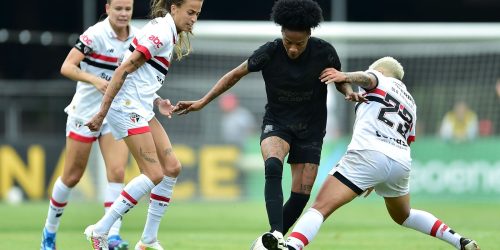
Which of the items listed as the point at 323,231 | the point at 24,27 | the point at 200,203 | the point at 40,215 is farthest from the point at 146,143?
the point at 24,27

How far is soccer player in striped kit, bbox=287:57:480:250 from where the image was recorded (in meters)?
9.42

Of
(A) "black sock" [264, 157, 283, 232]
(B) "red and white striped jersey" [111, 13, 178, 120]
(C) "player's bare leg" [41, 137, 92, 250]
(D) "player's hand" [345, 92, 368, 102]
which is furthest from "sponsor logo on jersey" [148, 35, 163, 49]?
(C) "player's bare leg" [41, 137, 92, 250]

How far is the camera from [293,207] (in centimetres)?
1020

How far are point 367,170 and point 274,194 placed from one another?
821 mm

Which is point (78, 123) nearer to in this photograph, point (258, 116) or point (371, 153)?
point (371, 153)

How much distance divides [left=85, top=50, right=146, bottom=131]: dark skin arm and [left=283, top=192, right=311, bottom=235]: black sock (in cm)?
184

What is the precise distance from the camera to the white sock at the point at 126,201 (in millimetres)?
10000

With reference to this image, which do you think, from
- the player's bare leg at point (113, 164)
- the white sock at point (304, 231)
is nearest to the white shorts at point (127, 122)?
the player's bare leg at point (113, 164)

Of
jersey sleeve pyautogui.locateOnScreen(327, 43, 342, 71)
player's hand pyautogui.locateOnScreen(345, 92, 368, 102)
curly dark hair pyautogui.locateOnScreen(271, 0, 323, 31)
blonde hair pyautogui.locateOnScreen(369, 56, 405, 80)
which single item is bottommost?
player's hand pyautogui.locateOnScreen(345, 92, 368, 102)

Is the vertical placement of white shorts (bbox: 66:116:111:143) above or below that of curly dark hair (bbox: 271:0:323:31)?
below

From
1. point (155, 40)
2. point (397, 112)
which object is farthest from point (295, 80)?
point (155, 40)

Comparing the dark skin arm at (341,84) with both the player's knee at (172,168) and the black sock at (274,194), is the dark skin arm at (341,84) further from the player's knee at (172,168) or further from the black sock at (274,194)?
the player's knee at (172,168)

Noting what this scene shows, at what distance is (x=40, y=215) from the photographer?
1784 centimetres

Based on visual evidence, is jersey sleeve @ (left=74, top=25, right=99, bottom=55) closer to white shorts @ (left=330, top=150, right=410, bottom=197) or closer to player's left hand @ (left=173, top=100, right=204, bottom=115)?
player's left hand @ (left=173, top=100, right=204, bottom=115)
